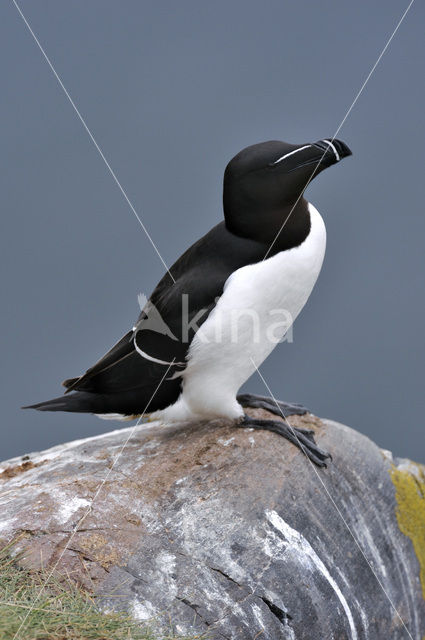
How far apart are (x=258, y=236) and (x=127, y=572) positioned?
1680 millimetres

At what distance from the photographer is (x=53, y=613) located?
3248mm

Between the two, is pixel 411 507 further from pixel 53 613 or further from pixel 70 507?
pixel 53 613

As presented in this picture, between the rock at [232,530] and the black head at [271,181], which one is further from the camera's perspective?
the black head at [271,181]

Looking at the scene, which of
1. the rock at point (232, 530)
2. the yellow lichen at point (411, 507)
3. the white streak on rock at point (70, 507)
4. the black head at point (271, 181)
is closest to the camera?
the rock at point (232, 530)

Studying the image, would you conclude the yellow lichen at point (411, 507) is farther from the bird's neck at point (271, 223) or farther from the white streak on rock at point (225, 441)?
the bird's neck at point (271, 223)

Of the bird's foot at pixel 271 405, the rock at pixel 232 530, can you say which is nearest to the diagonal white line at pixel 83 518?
the rock at pixel 232 530

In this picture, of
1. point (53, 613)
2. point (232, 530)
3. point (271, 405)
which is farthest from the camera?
point (271, 405)

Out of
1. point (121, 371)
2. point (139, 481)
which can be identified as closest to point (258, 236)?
point (121, 371)

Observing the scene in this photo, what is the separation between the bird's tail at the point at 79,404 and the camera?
15.1 ft

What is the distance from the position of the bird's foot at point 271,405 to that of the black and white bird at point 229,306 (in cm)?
29

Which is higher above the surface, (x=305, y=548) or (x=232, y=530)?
(x=232, y=530)

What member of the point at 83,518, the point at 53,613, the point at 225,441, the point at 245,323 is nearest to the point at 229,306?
the point at 245,323

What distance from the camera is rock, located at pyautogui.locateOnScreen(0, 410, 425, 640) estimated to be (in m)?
3.68

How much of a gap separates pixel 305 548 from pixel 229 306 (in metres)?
1.22
